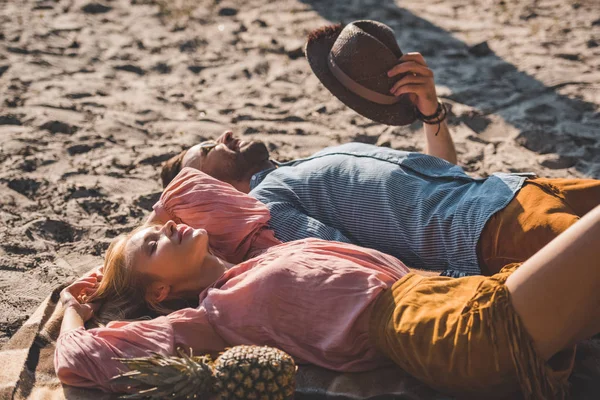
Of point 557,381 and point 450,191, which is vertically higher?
point 450,191

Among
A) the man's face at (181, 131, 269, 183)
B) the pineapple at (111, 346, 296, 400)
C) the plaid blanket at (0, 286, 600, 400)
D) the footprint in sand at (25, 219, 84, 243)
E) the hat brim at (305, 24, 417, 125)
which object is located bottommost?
the footprint in sand at (25, 219, 84, 243)

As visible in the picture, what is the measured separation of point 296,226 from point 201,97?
2.81 m

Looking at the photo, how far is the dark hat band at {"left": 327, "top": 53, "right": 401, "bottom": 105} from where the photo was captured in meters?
3.64

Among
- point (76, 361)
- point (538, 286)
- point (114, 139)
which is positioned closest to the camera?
point (538, 286)

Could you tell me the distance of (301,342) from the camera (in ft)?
9.36

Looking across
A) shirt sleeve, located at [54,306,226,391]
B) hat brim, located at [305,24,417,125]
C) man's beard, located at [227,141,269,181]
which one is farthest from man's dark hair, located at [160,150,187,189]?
shirt sleeve, located at [54,306,226,391]

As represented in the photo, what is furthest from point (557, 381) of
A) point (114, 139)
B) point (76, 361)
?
point (114, 139)

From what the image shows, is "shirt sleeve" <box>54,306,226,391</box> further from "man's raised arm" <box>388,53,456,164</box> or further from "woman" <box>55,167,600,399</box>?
"man's raised arm" <box>388,53,456,164</box>

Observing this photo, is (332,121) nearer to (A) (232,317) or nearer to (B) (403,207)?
(B) (403,207)

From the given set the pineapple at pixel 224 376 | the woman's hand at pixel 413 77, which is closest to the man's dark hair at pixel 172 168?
the woman's hand at pixel 413 77

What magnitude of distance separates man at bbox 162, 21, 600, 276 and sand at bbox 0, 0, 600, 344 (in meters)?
0.95

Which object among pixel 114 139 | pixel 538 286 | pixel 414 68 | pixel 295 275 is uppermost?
pixel 414 68

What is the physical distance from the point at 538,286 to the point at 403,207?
99 centimetres

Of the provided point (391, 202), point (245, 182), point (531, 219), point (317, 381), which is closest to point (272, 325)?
point (317, 381)
